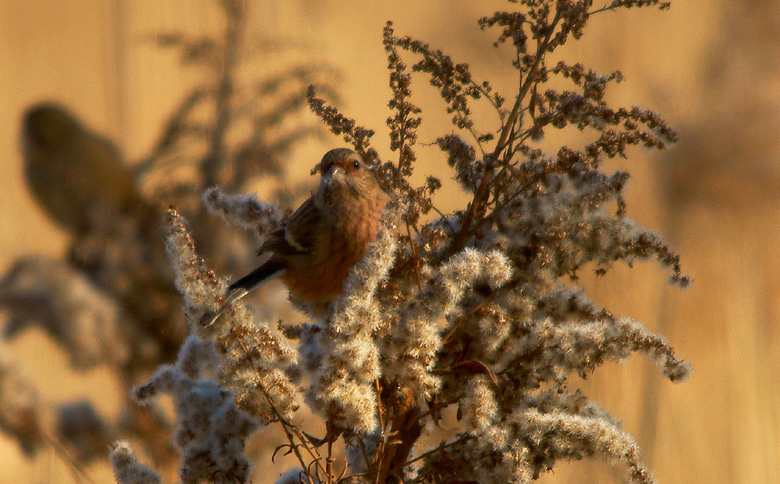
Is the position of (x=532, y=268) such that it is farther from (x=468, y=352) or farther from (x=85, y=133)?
(x=85, y=133)

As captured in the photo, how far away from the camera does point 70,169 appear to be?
4.80 ft

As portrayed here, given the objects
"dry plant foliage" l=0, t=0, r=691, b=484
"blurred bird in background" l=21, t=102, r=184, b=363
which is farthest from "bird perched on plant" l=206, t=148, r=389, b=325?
"blurred bird in background" l=21, t=102, r=184, b=363

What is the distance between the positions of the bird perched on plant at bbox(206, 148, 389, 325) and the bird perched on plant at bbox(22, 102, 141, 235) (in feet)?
2.44

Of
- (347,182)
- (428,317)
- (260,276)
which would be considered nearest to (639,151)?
(347,182)

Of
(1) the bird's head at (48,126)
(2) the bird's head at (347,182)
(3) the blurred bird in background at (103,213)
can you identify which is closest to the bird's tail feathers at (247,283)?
(2) the bird's head at (347,182)

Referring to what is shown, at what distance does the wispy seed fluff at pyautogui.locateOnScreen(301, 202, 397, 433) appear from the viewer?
0.50m

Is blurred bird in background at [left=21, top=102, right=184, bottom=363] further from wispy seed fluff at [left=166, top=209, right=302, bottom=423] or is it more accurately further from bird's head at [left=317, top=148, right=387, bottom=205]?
wispy seed fluff at [left=166, top=209, right=302, bottom=423]

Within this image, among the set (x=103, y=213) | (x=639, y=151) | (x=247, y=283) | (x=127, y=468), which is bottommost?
(x=127, y=468)

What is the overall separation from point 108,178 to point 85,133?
A: 10 cm

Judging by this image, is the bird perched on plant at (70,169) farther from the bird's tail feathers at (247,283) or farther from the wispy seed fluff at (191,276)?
the wispy seed fluff at (191,276)

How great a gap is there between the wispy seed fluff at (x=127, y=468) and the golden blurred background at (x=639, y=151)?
2.50ft

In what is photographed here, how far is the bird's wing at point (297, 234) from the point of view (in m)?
0.79

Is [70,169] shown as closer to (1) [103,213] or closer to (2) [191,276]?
(1) [103,213]

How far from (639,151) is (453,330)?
137cm
